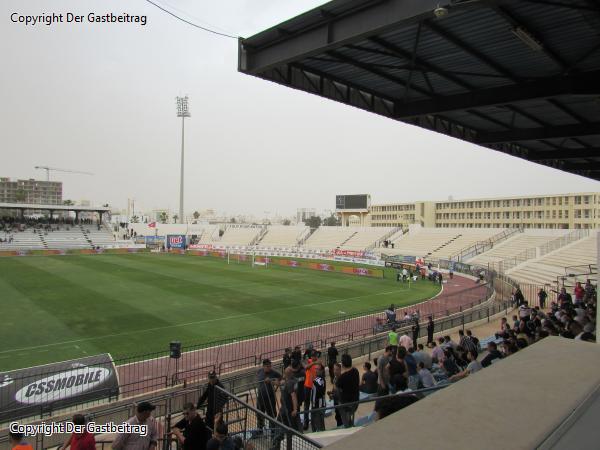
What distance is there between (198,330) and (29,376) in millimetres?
9867

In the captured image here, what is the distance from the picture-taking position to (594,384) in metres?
3.02

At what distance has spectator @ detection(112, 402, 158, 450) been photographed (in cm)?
515

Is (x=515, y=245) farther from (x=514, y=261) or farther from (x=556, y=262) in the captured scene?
(x=556, y=262)

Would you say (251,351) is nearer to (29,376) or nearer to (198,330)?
(198,330)

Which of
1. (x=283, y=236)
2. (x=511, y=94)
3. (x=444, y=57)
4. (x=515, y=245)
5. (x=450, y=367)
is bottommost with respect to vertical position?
(x=283, y=236)

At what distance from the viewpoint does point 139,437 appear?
Answer: 204 inches

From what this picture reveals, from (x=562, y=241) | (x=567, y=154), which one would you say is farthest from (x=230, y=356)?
(x=562, y=241)

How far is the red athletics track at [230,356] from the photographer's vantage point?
44.9 feet

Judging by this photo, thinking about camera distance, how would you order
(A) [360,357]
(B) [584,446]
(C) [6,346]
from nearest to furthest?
(B) [584,446]
(A) [360,357]
(C) [6,346]

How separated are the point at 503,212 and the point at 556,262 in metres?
62.7

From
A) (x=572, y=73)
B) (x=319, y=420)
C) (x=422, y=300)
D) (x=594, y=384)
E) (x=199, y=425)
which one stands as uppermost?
(x=572, y=73)

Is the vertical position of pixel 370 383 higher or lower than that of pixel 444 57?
lower

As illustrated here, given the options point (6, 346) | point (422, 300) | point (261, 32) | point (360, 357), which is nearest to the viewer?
point (261, 32)

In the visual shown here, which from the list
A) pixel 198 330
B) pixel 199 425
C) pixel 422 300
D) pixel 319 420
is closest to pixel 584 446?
pixel 199 425
